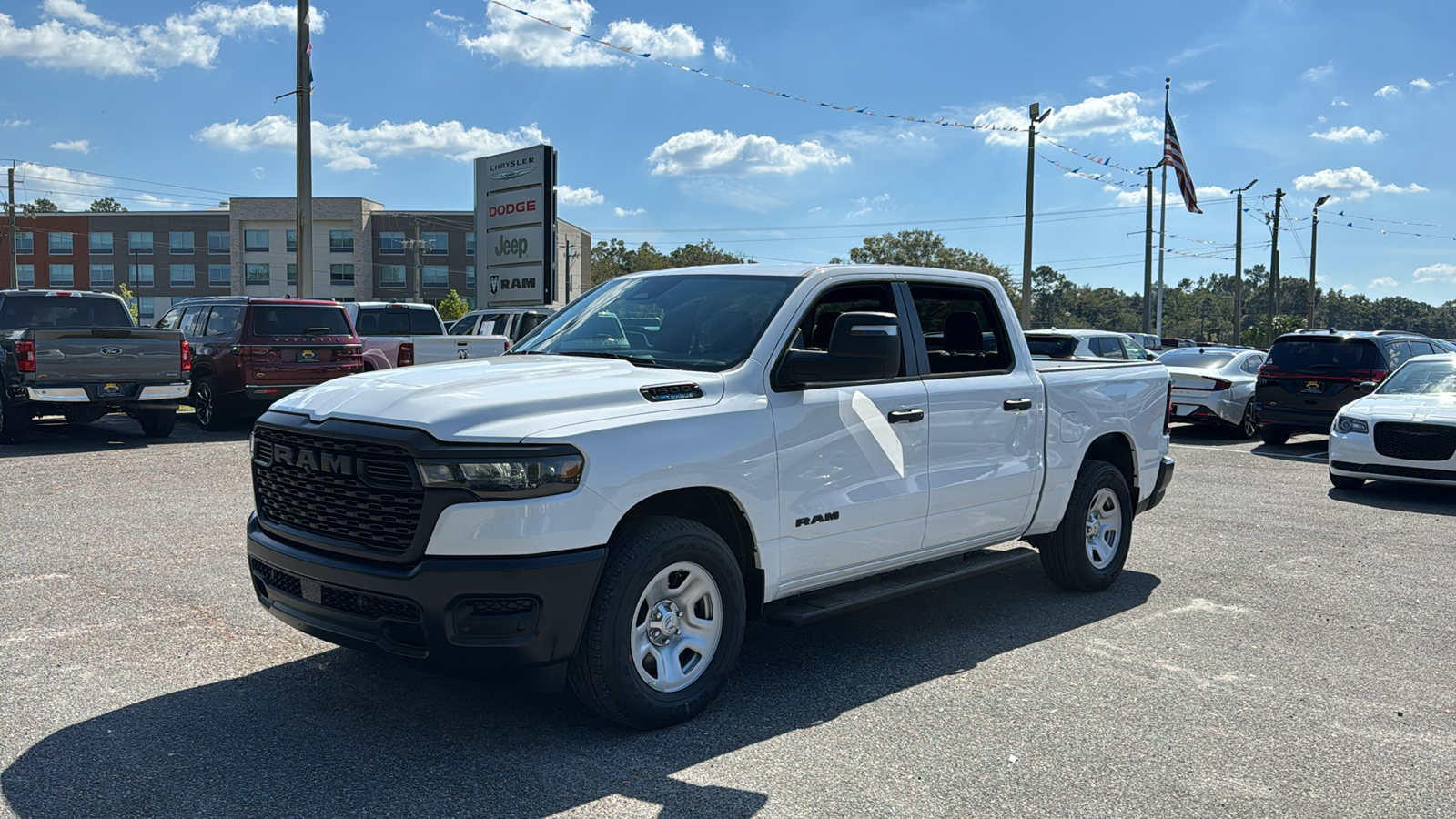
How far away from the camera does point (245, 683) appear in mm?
4754

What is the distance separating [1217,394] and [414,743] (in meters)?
15.6

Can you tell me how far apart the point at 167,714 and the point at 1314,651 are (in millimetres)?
5365

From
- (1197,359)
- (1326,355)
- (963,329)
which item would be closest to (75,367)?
(963,329)

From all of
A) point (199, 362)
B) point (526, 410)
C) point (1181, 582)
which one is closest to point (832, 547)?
point (526, 410)

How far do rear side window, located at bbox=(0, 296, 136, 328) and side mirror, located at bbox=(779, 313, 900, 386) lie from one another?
12.3 metres

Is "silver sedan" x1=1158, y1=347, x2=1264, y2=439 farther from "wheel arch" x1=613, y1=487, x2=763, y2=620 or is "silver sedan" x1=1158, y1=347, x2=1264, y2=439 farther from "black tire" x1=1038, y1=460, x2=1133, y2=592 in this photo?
"wheel arch" x1=613, y1=487, x2=763, y2=620

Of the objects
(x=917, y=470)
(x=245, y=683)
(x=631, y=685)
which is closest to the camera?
(x=631, y=685)

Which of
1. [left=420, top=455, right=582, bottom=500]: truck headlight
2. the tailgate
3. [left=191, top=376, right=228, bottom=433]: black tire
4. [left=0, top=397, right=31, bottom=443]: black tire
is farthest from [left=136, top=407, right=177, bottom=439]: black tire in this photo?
[left=420, top=455, right=582, bottom=500]: truck headlight

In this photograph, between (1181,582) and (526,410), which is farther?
(1181,582)

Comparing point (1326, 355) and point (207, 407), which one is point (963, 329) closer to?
point (1326, 355)

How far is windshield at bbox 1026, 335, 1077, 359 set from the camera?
17.1 m

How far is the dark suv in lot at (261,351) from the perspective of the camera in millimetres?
14586

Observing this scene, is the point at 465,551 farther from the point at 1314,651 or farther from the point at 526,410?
the point at 1314,651

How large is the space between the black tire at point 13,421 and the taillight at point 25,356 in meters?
0.60
